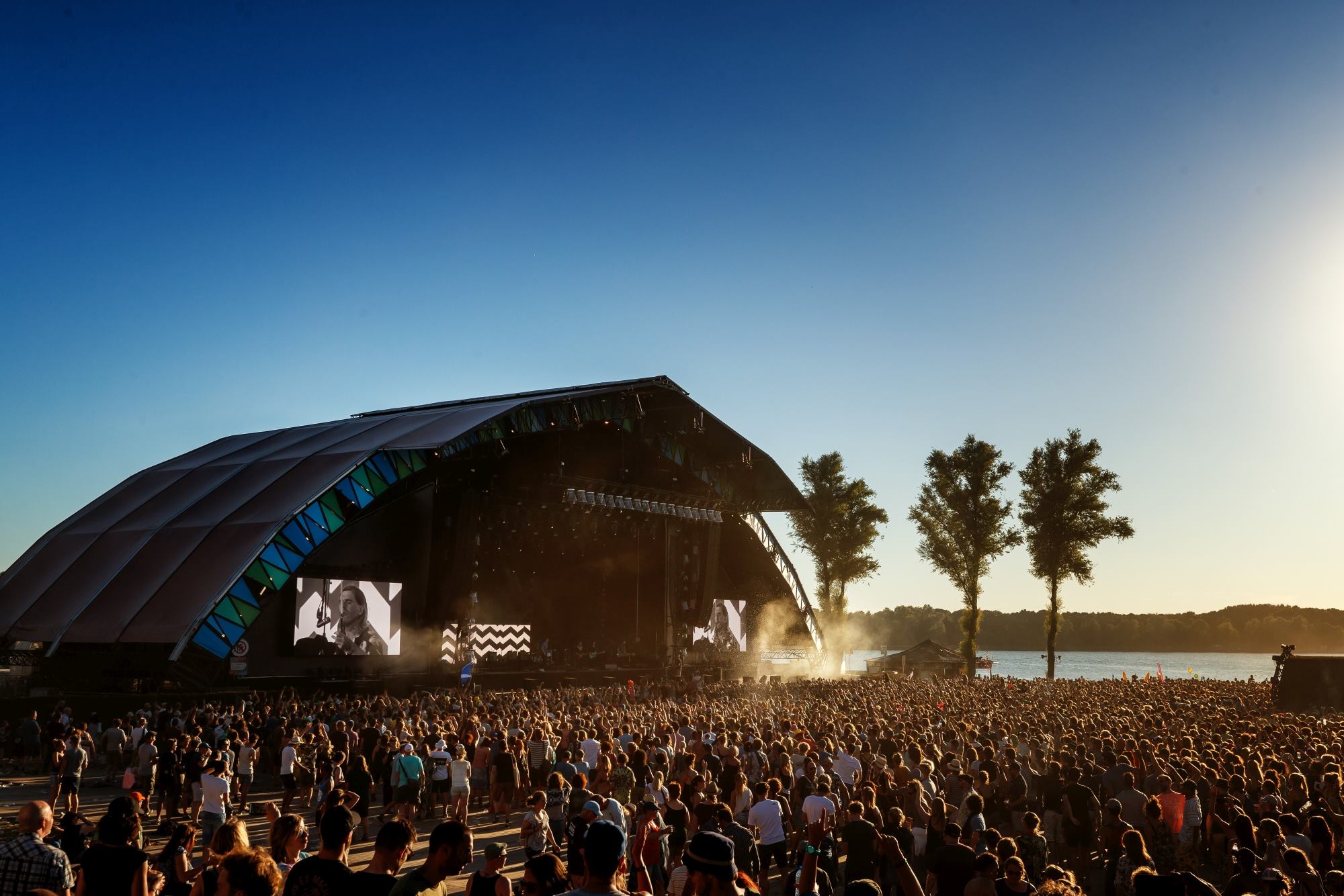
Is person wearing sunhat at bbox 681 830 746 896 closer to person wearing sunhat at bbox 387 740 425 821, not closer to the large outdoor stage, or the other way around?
person wearing sunhat at bbox 387 740 425 821

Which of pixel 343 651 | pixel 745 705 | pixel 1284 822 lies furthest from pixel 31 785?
pixel 1284 822

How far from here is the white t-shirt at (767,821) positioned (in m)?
9.44

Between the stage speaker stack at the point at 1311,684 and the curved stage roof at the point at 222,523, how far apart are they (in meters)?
23.3

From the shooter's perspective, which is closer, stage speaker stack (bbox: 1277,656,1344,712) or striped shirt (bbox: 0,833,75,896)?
striped shirt (bbox: 0,833,75,896)

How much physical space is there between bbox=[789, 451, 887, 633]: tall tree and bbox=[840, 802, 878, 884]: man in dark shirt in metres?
41.3

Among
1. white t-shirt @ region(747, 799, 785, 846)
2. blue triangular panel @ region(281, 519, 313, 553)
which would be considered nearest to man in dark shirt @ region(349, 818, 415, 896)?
white t-shirt @ region(747, 799, 785, 846)

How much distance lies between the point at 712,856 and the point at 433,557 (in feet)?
101

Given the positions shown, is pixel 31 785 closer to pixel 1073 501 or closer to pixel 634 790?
pixel 634 790

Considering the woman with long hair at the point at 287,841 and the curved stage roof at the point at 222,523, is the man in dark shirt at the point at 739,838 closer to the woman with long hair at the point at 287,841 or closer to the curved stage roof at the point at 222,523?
the woman with long hair at the point at 287,841

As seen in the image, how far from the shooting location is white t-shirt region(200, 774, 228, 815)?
1085cm

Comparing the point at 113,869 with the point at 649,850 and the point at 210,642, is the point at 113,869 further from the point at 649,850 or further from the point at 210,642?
the point at 210,642

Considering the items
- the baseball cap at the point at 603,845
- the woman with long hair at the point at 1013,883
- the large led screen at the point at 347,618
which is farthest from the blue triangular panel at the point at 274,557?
the baseball cap at the point at 603,845

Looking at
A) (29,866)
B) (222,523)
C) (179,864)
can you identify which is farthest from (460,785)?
(222,523)

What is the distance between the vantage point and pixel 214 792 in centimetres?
1088
